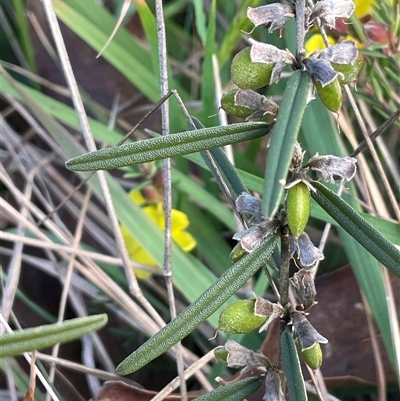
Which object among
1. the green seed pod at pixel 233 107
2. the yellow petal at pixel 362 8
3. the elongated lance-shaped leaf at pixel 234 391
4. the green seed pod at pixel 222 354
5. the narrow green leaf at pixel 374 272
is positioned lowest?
the narrow green leaf at pixel 374 272

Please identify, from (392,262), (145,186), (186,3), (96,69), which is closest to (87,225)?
(145,186)

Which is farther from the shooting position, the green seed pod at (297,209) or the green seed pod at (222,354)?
→ the green seed pod at (222,354)

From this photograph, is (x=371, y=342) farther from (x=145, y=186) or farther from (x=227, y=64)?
(x=227, y=64)

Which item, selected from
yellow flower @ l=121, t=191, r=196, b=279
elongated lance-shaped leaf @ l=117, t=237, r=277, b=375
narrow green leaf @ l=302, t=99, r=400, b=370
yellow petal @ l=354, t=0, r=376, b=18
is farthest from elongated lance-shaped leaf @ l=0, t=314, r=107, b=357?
yellow petal @ l=354, t=0, r=376, b=18

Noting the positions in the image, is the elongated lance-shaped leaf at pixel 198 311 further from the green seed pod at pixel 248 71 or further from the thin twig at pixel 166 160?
the thin twig at pixel 166 160

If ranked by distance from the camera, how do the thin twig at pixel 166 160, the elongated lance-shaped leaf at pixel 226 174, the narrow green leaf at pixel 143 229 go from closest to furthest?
the elongated lance-shaped leaf at pixel 226 174
the thin twig at pixel 166 160
the narrow green leaf at pixel 143 229

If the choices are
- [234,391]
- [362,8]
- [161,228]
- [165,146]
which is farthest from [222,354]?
[362,8]

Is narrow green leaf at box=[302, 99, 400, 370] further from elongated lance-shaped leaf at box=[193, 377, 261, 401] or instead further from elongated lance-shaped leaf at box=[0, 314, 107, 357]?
elongated lance-shaped leaf at box=[0, 314, 107, 357]

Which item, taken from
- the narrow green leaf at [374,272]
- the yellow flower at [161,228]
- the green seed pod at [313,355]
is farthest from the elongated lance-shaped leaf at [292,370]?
the yellow flower at [161,228]

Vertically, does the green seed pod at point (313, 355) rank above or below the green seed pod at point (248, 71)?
below
